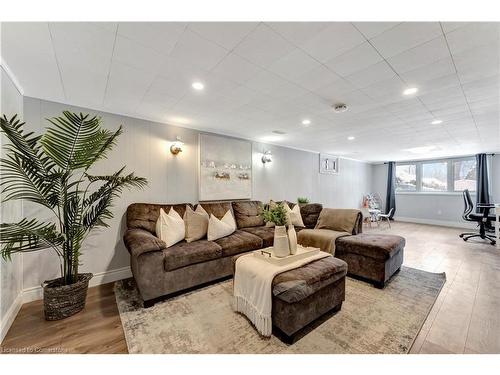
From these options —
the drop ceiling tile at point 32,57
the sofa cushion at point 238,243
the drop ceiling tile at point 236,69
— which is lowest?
the sofa cushion at point 238,243

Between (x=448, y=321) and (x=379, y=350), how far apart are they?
0.92 meters

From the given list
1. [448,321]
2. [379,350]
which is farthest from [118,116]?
[448,321]

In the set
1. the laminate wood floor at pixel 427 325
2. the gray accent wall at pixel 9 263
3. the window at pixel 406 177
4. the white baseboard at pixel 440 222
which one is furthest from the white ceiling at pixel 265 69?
the window at pixel 406 177

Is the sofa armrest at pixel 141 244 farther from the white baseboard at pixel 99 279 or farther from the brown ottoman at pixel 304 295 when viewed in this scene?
the brown ottoman at pixel 304 295

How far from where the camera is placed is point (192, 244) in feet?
8.59

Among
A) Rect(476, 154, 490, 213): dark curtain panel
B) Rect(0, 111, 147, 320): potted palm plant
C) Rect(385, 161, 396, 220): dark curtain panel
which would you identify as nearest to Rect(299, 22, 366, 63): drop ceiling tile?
Rect(0, 111, 147, 320): potted palm plant

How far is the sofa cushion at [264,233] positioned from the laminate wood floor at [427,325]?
1893 millimetres

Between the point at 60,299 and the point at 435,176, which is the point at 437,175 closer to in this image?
the point at 435,176

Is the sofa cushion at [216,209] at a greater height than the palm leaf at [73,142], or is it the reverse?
the palm leaf at [73,142]

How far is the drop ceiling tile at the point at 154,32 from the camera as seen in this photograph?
1.31 metres

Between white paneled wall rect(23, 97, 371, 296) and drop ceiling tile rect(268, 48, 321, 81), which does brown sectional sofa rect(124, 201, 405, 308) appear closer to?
white paneled wall rect(23, 97, 371, 296)

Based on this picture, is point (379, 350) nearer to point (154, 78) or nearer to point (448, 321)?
point (448, 321)

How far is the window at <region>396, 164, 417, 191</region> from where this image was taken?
25.1 ft

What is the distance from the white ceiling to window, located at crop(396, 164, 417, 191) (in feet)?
16.2
